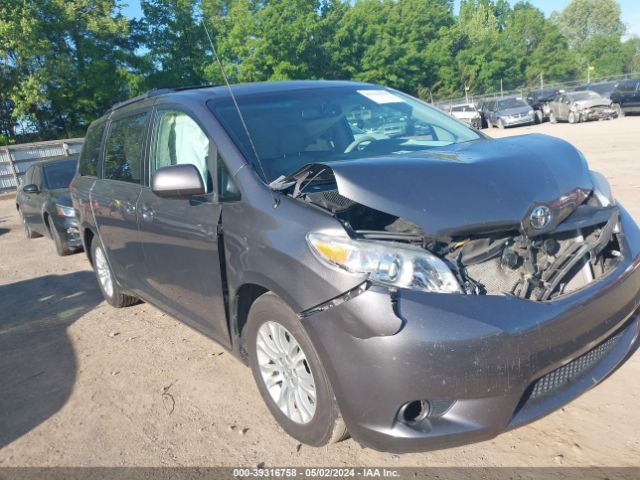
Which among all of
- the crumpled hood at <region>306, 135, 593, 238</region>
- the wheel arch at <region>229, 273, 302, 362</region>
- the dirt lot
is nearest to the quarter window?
the wheel arch at <region>229, 273, 302, 362</region>

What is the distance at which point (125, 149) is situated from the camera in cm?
477

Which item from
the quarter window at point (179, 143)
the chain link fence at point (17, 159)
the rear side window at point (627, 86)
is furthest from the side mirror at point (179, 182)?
the rear side window at point (627, 86)

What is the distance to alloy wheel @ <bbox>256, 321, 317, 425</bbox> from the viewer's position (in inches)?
113

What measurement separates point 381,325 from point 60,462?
2043 millimetres

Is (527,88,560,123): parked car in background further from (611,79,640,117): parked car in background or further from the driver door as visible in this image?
the driver door

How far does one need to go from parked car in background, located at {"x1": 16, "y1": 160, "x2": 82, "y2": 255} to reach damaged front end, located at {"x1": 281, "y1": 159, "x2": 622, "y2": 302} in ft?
20.6

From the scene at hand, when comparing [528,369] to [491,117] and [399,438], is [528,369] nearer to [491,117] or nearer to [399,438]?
[399,438]

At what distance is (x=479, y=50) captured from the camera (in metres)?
64.4

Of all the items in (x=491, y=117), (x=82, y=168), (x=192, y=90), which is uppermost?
(x=192, y=90)

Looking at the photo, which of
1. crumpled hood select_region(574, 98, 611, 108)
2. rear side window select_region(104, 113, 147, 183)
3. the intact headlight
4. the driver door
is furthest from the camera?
crumpled hood select_region(574, 98, 611, 108)

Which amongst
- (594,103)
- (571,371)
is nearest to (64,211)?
(571,371)

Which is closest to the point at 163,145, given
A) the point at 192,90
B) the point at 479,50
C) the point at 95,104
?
the point at 192,90

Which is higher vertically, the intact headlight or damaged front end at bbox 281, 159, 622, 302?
damaged front end at bbox 281, 159, 622, 302

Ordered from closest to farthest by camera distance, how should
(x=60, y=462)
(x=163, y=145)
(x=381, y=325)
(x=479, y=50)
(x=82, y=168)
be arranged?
1. (x=381, y=325)
2. (x=60, y=462)
3. (x=163, y=145)
4. (x=82, y=168)
5. (x=479, y=50)
